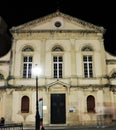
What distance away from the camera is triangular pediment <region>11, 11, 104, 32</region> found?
106ft

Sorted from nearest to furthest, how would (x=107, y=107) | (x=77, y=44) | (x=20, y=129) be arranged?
(x=20, y=129) < (x=107, y=107) < (x=77, y=44)

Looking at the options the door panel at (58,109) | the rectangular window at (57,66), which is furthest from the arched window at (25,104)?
the rectangular window at (57,66)

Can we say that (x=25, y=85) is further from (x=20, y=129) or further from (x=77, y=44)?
(x=20, y=129)

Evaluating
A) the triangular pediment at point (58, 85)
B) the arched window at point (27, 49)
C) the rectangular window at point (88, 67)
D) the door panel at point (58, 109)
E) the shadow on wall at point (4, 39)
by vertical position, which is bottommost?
the door panel at point (58, 109)

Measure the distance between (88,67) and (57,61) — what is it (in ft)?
13.0

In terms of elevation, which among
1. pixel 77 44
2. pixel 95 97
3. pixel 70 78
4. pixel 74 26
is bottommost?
pixel 95 97

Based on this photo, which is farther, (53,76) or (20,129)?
(53,76)

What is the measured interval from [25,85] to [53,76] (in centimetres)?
360

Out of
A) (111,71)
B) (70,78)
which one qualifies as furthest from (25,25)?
(111,71)

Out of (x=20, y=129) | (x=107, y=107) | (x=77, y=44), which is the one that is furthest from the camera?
(x=77, y=44)

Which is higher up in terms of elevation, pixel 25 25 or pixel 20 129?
pixel 25 25

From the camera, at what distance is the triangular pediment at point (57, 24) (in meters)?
32.4

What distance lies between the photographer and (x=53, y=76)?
31.2 metres

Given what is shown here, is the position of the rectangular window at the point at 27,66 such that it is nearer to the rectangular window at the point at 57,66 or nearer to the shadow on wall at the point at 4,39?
the rectangular window at the point at 57,66
